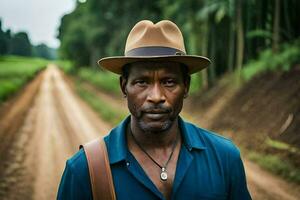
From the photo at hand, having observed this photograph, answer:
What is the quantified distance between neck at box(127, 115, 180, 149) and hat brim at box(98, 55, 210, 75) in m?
0.38

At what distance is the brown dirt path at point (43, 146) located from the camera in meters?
8.31

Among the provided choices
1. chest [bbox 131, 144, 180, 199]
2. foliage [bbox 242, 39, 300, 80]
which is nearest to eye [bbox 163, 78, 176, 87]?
chest [bbox 131, 144, 180, 199]

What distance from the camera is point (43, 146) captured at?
39.6 ft

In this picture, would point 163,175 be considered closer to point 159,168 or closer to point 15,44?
point 159,168

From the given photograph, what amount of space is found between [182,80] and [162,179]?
2.10ft

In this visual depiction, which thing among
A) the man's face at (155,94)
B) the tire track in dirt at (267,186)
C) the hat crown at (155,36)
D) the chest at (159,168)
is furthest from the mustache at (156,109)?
the tire track in dirt at (267,186)

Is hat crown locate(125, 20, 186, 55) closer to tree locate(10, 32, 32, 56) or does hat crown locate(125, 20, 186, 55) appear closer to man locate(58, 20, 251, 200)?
man locate(58, 20, 251, 200)

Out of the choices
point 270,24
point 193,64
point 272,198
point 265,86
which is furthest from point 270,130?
point 193,64

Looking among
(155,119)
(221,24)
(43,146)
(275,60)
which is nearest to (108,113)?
(43,146)

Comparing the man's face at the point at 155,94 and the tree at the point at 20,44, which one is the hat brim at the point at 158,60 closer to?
the man's face at the point at 155,94

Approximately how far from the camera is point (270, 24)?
52.0 feet

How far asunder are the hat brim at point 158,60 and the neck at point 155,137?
0.38 m

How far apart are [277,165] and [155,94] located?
287 inches

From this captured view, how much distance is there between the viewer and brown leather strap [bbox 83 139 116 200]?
7.49ft
